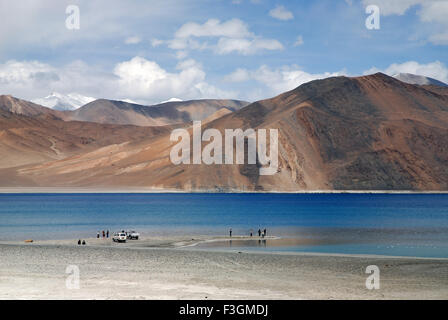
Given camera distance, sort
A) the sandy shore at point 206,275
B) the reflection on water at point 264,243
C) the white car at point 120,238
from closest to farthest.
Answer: the sandy shore at point 206,275 < the reflection on water at point 264,243 < the white car at point 120,238

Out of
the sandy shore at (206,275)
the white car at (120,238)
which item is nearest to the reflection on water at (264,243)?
the white car at (120,238)

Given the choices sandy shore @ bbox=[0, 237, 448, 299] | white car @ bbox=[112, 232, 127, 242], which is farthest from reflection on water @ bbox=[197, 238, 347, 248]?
sandy shore @ bbox=[0, 237, 448, 299]

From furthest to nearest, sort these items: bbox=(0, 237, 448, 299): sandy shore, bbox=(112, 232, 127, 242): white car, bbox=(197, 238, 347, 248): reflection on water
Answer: bbox=(112, 232, 127, 242): white car
bbox=(197, 238, 347, 248): reflection on water
bbox=(0, 237, 448, 299): sandy shore

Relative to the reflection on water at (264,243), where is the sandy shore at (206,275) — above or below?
below

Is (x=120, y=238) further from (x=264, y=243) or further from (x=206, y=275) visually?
(x=206, y=275)

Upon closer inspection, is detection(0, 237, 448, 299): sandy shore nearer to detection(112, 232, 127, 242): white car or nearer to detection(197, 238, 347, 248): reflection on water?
detection(197, 238, 347, 248): reflection on water

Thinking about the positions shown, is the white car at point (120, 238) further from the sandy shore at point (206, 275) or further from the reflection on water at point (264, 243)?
the sandy shore at point (206, 275)

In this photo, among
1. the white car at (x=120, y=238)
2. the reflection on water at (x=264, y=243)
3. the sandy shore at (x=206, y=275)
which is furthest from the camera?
the white car at (x=120, y=238)

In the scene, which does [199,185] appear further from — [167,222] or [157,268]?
[157,268]
